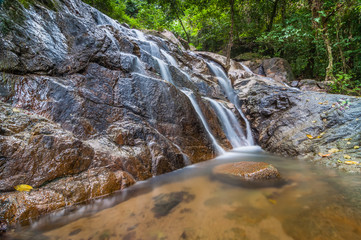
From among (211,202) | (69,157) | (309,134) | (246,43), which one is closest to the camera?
(211,202)

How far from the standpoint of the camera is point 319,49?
10.7 meters

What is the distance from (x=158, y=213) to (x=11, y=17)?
4421 millimetres

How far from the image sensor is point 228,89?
872cm

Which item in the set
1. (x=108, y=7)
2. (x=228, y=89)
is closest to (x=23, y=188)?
(x=228, y=89)

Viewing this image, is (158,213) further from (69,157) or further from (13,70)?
(13,70)

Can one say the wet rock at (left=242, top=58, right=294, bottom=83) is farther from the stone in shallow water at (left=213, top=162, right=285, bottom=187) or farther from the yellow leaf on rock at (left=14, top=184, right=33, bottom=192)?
the yellow leaf on rock at (left=14, top=184, right=33, bottom=192)

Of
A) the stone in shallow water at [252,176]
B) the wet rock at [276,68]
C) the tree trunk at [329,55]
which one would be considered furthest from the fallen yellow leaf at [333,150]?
the wet rock at [276,68]

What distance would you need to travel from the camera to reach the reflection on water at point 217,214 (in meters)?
1.55

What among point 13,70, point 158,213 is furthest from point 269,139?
point 13,70

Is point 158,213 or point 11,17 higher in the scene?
point 11,17

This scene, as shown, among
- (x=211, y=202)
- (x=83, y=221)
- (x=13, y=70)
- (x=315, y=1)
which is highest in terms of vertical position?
(x=315, y=1)

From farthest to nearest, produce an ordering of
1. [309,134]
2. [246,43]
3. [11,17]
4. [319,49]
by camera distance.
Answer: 1. [246,43]
2. [319,49]
3. [309,134]
4. [11,17]

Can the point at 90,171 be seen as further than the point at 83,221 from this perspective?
Yes

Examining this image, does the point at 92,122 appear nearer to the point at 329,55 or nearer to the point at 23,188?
the point at 23,188
